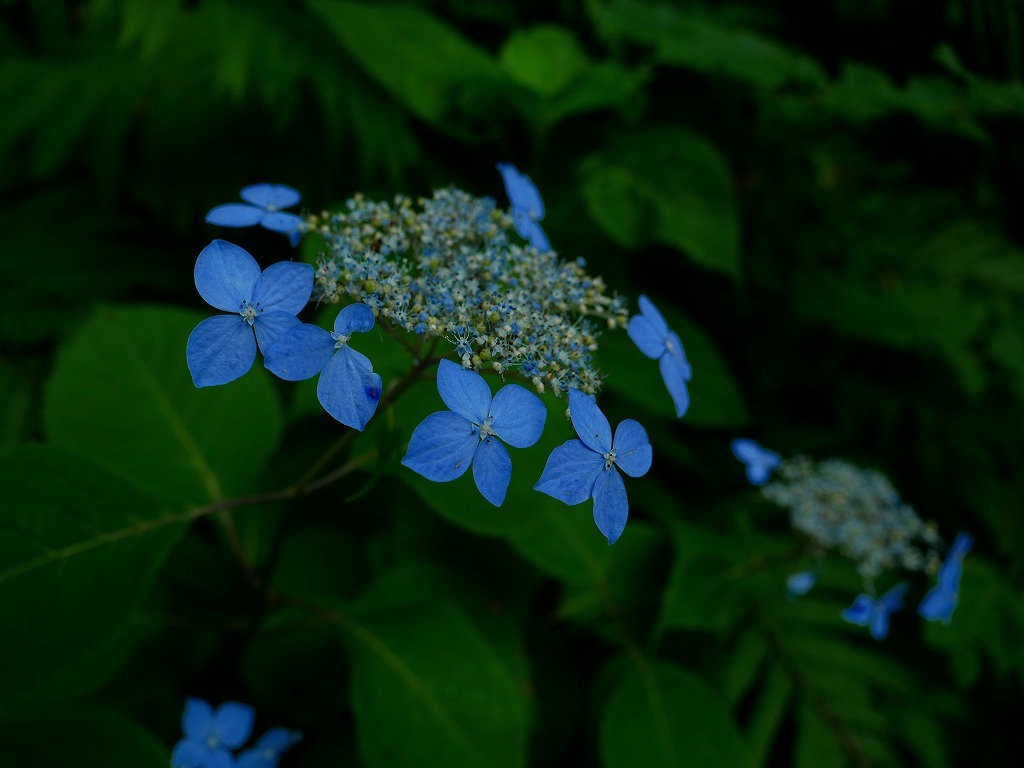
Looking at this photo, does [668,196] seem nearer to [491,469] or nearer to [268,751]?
[491,469]

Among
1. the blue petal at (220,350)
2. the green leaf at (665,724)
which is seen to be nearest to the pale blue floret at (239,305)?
the blue petal at (220,350)

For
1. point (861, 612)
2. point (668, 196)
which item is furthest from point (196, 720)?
point (668, 196)

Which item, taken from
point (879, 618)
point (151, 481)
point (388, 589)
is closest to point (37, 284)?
point (151, 481)

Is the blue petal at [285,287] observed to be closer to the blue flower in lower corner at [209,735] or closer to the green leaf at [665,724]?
the blue flower in lower corner at [209,735]

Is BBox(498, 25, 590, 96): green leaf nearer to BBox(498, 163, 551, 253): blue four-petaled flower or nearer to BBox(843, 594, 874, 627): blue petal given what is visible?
BBox(498, 163, 551, 253): blue four-petaled flower

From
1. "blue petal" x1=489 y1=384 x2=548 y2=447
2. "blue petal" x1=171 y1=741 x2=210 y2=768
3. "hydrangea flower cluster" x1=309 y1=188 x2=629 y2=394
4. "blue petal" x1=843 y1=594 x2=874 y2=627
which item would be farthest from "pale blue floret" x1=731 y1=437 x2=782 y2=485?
"blue petal" x1=171 y1=741 x2=210 y2=768

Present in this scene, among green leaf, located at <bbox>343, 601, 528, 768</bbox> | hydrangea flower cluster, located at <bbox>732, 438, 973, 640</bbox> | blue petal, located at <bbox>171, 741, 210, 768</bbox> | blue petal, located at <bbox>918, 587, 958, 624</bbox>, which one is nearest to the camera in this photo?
blue petal, located at <bbox>171, 741, 210, 768</bbox>

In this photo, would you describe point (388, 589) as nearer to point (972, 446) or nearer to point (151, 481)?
point (151, 481)
